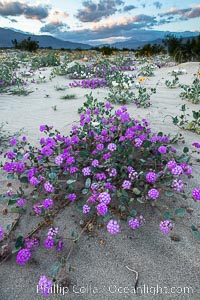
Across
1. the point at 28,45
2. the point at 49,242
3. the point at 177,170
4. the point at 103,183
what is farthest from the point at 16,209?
the point at 28,45

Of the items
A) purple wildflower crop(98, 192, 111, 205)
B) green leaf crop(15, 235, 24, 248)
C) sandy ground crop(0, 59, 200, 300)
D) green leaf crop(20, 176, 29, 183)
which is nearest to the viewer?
sandy ground crop(0, 59, 200, 300)

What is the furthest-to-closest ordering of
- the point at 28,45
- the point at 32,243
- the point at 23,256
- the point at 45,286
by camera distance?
1. the point at 28,45
2. the point at 32,243
3. the point at 23,256
4. the point at 45,286

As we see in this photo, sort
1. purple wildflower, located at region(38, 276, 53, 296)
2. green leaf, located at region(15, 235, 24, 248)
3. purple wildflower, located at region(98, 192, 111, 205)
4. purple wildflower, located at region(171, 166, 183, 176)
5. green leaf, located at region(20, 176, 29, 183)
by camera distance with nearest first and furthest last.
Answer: purple wildflower, located at region(38, 276, 53, 296) → green leaf, located at region(15, 235, 24, 248) → purple wildflower, located at region(98, 192, 111, 205) → purple wildflower, located at region(171, 166, 183, 176) → green leaf, located at region(20, 176, 29, 183)

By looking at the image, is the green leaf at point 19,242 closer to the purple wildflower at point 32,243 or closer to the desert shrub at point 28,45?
the purple wildflower at point 32,243

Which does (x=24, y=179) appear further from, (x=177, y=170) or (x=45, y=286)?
(x=177, y=170)

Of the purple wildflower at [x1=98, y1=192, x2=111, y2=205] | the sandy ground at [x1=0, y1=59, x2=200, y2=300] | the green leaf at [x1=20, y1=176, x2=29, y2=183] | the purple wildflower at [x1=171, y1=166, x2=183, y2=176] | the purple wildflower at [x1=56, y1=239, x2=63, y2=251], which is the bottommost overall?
the sandy ground at [x1=0, y1=59, x2=200, y2=300]

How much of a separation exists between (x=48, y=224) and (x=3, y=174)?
1.04 m

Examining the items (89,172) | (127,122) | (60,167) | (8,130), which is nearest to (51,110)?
(8,130)

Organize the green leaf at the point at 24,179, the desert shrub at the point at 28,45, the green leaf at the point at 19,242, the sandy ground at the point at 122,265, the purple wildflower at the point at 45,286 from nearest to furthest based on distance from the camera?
the purple wildflower at the point at 45,286, the sandy ground at the point at 122,265, the green leaf at the point at 19,242, the green leaf at the point at 24,179, the desert shrub at the point at 28,45

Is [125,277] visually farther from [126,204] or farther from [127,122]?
[127,122]

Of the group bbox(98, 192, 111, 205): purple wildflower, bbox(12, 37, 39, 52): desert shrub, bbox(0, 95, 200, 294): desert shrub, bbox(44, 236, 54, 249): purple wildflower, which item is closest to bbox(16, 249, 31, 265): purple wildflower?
bbox(0, 95, 200, 294): desert shrub

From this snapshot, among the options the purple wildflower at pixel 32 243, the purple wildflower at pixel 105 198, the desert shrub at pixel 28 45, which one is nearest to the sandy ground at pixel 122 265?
the purple wildflower at pixel 32 243

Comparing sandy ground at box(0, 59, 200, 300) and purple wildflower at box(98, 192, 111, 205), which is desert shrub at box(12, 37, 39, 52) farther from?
purple wildflower at box(98, 192, 111, 205)

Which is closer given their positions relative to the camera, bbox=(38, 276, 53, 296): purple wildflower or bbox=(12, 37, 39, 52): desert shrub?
bbox=(38, 276, 53, 296): purple wildflower
